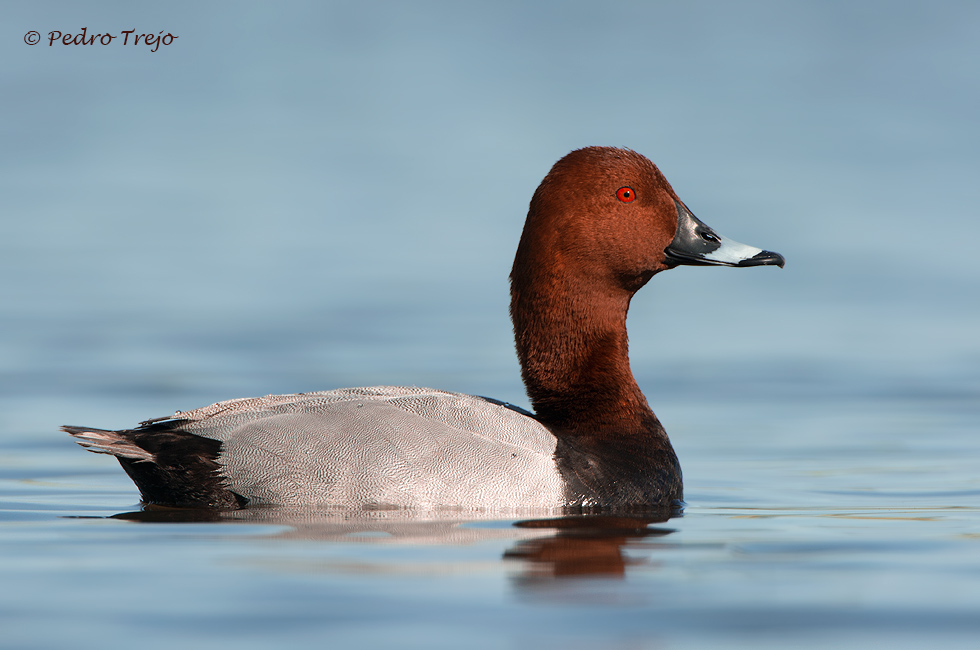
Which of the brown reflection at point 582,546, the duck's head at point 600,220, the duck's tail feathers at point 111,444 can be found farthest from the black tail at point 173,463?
the duck's head at point 600,220

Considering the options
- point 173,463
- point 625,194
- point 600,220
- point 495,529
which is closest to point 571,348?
point 600,220

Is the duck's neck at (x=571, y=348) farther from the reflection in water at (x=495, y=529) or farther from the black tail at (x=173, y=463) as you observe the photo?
the black tail at (x=173, y=463)

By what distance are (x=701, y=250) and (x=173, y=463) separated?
118 inches

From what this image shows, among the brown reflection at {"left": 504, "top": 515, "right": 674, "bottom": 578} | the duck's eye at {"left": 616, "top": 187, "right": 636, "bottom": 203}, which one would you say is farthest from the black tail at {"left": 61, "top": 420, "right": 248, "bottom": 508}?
the duck's eye at {"left": 616, "top": 187, "right": 636, "bottom": 203}

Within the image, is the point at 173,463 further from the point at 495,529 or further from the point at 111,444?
the point at 495,529

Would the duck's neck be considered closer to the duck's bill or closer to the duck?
the duck

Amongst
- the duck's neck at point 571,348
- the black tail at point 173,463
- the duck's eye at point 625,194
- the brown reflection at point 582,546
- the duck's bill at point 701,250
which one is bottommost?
the brown reflection at point 582,546

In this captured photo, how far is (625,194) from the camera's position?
757cm

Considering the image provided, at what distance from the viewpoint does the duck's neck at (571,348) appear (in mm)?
7516

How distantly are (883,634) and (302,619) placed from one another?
70.5 inches

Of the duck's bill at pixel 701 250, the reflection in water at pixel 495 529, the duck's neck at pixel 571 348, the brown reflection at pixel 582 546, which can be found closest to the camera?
the brown reflection at pixel 582 546

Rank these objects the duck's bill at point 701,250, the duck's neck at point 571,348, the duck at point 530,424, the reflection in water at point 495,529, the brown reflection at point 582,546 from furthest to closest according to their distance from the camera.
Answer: the duck's bill at point 701,250
the duck's neck at point 571,348
the duck at point 530,424
the reflection in water at point 495,529
the brown reflection at point 582,546

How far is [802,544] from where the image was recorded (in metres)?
5.88

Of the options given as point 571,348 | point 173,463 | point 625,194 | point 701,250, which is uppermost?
point 625,194
